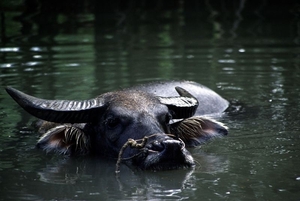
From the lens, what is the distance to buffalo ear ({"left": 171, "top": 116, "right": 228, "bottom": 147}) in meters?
7.87

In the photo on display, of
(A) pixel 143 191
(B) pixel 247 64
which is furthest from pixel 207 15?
(A) pixel 143 191

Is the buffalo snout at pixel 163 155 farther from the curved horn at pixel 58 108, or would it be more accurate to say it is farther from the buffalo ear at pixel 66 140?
the buffalo ear at pixel 66 140

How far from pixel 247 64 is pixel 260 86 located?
1778mm

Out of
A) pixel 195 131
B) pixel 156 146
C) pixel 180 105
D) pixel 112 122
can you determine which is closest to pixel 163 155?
pixel 156 146

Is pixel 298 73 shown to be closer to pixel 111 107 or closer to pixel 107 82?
pixel 107 82

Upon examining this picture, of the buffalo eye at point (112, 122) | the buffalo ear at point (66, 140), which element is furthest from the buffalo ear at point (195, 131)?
the buffalo ear at point (66, 140)

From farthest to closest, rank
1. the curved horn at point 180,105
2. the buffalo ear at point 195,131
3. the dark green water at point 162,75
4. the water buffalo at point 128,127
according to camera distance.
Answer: the buffalo ear at point 195,131, the curved horn at point 180,105, the water buffalo at point 128,127, the dark green water at point 162,75

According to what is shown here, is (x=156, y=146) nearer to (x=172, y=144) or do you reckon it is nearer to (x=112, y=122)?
(x=172, y=144)

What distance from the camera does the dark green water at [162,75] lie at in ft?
20.7

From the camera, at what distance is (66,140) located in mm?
7594

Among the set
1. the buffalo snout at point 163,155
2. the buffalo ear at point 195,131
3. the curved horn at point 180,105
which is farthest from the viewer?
the buffalo ear at point 195,131

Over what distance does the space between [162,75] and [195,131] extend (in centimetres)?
439

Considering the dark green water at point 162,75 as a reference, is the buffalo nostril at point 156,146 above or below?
above

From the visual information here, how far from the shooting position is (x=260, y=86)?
1105 cm
